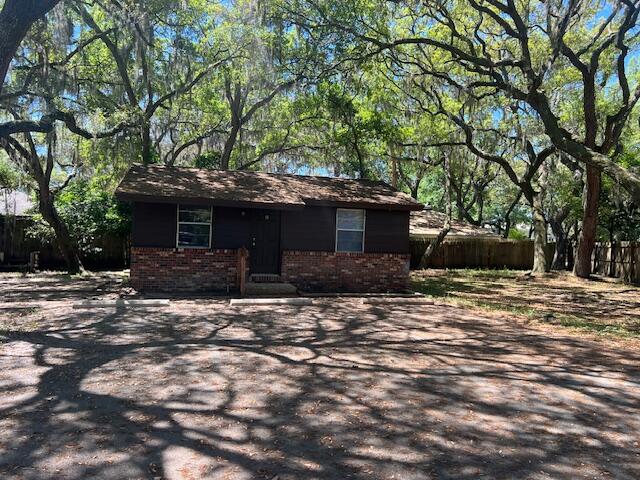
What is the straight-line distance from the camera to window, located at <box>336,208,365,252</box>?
1420 cm

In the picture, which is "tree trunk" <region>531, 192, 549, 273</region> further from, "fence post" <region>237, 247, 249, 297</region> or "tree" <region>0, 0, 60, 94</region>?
"tree" <region>0, 0, 60, 94</region>

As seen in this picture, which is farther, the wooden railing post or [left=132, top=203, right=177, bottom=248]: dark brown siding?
[left=132, top=203, right=177, bottom=248]: dark brown siding

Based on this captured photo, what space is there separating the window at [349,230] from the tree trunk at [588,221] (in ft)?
32.3

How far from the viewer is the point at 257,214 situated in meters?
13.7

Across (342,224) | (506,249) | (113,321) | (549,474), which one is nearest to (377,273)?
(342,224)

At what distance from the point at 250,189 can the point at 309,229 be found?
2024mm

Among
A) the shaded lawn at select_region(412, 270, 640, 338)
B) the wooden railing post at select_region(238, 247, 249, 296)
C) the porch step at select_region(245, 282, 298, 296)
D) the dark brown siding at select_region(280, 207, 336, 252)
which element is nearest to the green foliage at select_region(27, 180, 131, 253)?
the dark brown siding at select_region(280, 207, 336, 252)

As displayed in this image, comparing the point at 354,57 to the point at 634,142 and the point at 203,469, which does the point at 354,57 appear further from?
the point at 634,142

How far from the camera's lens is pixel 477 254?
26484mm

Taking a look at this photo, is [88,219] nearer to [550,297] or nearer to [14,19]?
[14,19]

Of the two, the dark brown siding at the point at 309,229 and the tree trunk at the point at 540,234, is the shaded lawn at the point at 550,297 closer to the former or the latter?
the tree trunk at the point at 540,234

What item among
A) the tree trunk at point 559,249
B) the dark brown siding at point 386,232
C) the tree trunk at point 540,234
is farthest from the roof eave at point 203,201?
the tree trunk at point 559,249

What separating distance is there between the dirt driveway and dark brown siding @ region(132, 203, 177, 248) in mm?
4237

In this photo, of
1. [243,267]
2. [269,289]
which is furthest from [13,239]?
[269,289]
